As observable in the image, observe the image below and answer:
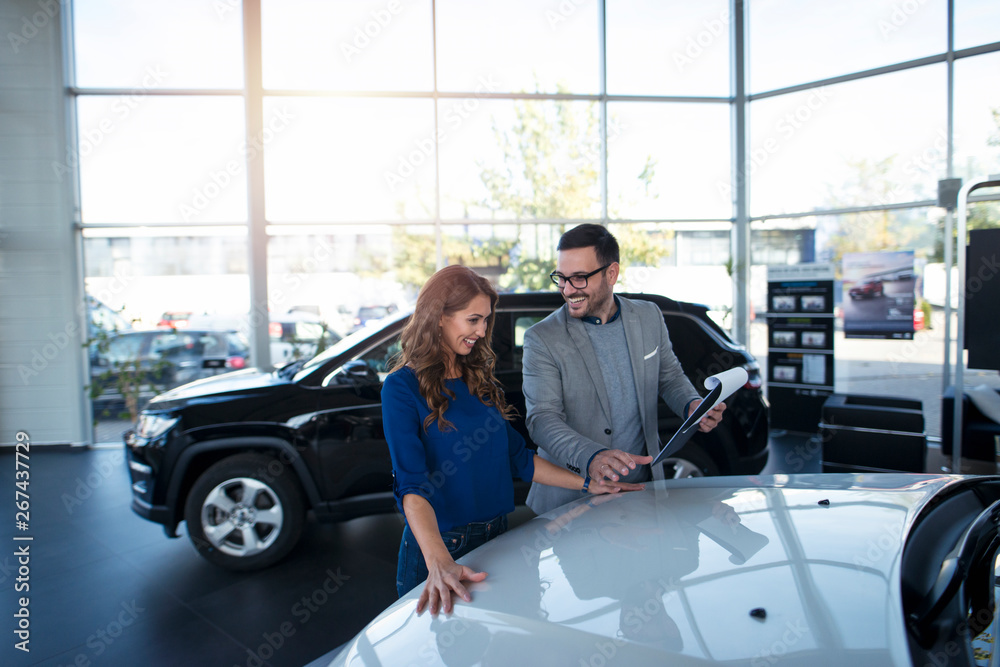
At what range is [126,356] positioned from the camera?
22.8ft

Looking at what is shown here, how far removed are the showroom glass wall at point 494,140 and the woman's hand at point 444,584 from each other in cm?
641

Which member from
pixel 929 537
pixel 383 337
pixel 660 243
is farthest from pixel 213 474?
pixel 660 243

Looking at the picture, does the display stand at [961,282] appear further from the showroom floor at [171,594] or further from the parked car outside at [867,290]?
the showroom floor at [171,594]

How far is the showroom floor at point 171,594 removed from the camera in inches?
108

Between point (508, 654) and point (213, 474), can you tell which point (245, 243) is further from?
point (508, 654)

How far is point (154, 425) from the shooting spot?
347 centimetres

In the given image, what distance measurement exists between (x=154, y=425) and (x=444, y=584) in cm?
293

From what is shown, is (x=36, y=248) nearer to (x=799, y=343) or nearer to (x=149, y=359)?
(x=149, y=359)

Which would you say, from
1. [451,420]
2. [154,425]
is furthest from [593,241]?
[154,425]

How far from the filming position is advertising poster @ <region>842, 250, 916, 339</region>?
676 centimetres

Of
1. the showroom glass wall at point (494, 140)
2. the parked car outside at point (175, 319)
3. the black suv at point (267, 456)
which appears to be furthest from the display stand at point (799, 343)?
the parked car outside at point (175, 319)

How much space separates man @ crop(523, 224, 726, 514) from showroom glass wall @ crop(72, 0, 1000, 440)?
5.60 meters

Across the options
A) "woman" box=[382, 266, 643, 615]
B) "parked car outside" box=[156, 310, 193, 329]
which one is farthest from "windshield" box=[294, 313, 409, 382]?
"parked car outside" box=[156, 310, 193, 329]

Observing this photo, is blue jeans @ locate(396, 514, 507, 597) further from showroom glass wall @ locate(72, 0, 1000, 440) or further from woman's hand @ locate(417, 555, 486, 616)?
showroom glass wall @ locate(72, 0, 1000, 440)
